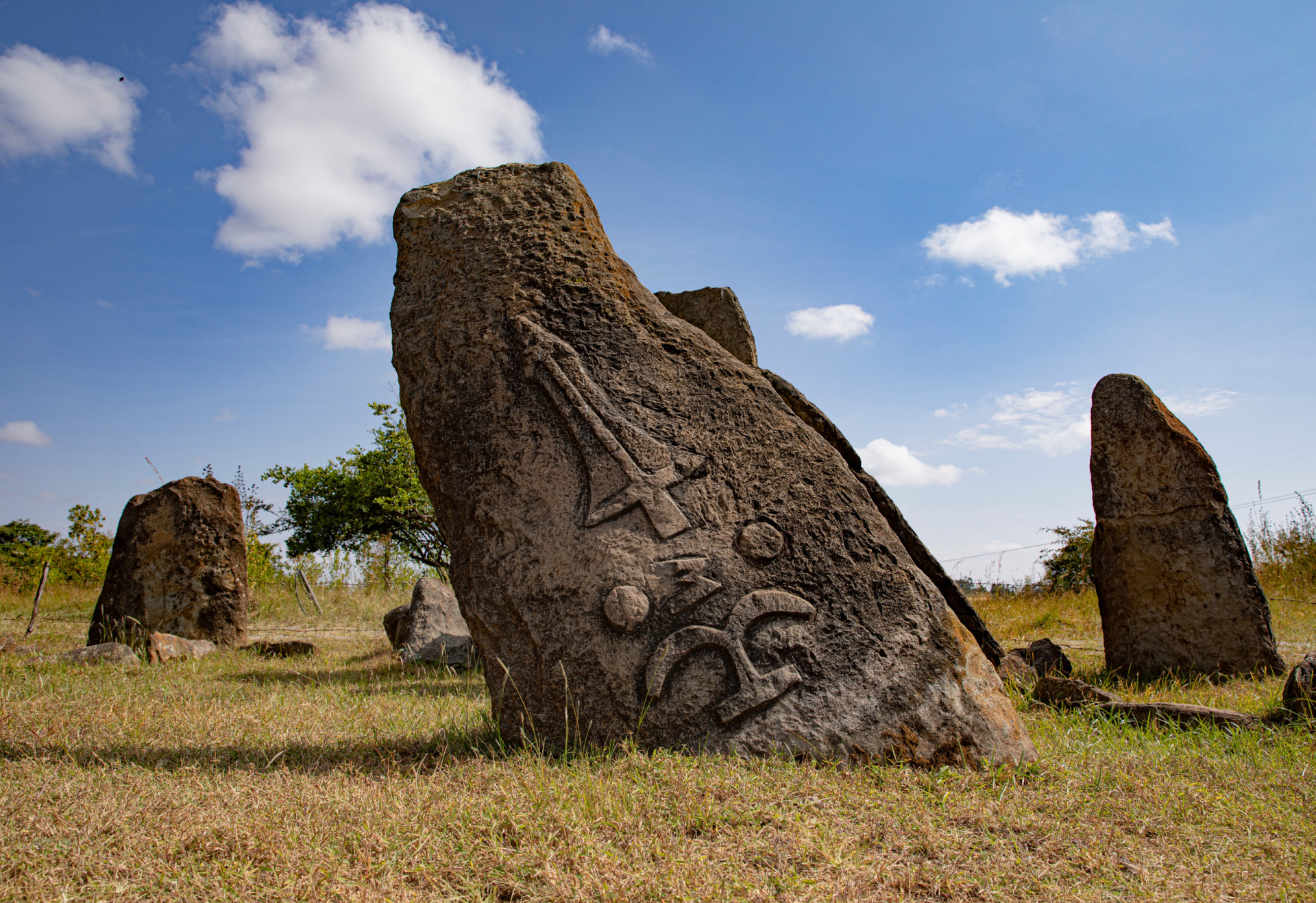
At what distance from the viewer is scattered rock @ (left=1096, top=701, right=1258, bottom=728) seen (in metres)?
3.63

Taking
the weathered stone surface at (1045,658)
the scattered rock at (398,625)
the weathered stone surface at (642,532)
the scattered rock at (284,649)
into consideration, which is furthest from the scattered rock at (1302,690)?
the scattered rock at (284,649)

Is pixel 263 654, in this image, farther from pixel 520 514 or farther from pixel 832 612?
pixel 832 612

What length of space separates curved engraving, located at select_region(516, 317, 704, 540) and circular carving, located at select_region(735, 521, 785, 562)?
0.22 metres

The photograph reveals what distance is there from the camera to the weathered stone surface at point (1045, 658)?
523 centimetres

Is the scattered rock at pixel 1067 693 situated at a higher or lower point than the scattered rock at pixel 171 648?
lower

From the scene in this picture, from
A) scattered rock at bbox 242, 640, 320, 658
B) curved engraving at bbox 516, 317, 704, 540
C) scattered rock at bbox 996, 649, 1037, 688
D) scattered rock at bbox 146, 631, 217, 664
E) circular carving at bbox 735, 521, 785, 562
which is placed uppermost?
curved engraving at bbox 516, 317, 704, 540

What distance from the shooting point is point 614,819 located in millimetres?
2219

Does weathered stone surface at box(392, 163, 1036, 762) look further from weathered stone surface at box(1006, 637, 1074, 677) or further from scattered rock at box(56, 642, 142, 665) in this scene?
scattered rock at box(56, 642, 142, 665)

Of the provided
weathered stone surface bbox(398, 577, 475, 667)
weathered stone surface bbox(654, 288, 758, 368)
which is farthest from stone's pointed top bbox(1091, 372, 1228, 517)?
weathered stone surface bbox(398, 577, 475, 667)

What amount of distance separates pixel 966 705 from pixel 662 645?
113 centimetres

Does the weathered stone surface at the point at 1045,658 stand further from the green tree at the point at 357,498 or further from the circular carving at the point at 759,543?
the green tree at the point at 357,498

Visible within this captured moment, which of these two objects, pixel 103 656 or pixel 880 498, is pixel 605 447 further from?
pixel 103 656

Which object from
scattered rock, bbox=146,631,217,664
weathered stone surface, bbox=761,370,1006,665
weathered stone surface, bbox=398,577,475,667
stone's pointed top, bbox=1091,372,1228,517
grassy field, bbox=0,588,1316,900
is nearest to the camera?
grassy field, bbox=0,588,1316,900

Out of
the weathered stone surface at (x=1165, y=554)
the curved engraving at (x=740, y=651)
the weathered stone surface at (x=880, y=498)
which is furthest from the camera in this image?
the weathered stone surface at (x=1165, y=554)
